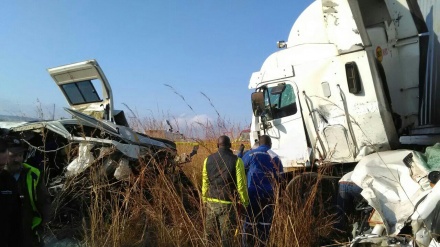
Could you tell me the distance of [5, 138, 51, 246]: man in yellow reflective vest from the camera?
2994 millimetres

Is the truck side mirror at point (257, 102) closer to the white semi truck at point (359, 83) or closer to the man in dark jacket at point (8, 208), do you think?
the white semi truck at point (359, 83)

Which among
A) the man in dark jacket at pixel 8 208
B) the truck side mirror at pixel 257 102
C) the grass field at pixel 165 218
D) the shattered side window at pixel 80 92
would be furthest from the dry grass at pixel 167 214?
the shattered side window at pixel 80 92

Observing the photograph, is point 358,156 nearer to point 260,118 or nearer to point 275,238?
point 260,118

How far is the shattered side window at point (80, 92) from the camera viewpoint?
714cm

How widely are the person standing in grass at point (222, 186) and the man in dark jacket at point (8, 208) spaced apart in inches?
63.2

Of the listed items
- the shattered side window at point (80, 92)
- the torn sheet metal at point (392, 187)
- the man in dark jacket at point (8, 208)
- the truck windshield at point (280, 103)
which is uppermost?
the shattered side window at point (80, 92)

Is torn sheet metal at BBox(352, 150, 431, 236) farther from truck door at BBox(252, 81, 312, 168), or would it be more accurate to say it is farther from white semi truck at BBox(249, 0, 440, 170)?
truck door at BBox(252, 81, 312, 168)

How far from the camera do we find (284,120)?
6242 millimetres

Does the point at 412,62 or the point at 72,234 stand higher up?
the point at 412,62

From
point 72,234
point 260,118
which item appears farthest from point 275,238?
point 260,118

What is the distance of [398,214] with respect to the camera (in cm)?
378

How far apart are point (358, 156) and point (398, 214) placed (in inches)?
69.4

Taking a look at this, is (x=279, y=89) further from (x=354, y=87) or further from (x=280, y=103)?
(x=354, y=87)

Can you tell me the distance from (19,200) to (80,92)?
4672mm
